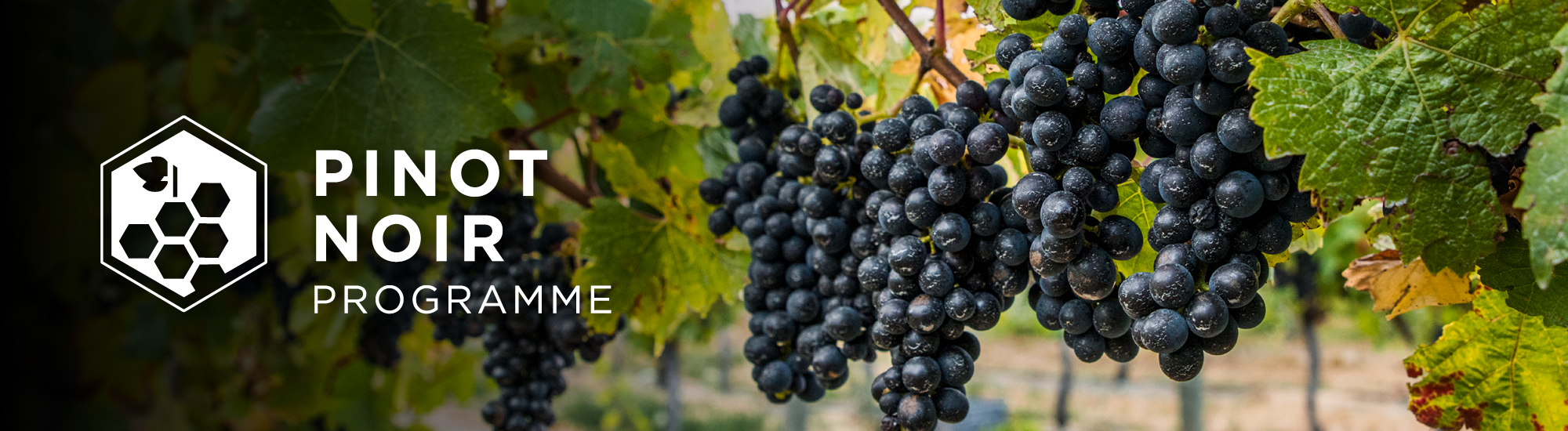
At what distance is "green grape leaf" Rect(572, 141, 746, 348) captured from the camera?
1.17m

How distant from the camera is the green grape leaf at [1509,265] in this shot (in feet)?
1.90

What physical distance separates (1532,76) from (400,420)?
12.0 m

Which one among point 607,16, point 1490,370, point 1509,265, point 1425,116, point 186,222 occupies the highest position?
point 607,16

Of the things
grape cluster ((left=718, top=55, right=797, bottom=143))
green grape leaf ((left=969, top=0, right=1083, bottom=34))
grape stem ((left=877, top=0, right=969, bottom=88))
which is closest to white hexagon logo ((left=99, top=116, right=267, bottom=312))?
grape cluster ((left=718, top=55, right=797, bottom=143))

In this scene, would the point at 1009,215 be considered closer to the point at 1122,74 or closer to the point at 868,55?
the point at 1122,74

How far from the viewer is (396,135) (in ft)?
3.93

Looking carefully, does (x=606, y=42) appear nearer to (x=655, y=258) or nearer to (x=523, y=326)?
(x=655, y=258)

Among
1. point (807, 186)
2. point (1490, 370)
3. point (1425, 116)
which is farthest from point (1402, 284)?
point (807, 186)

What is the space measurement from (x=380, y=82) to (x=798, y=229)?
0.68m

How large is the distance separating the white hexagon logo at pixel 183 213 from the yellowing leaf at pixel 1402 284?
1805mm

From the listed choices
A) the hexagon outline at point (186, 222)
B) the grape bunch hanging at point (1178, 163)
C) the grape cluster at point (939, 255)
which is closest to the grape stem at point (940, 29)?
the grape cluster at point (939, 255)

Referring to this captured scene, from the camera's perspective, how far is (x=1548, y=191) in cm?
45

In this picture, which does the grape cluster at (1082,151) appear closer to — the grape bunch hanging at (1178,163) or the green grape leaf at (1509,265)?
the grape bunch hanging at (1178,163)

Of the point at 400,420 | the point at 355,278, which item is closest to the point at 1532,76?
the point at 355,278
